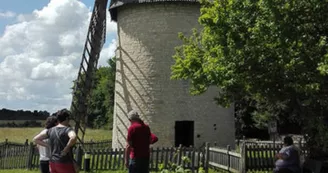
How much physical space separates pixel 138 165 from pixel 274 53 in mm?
5014

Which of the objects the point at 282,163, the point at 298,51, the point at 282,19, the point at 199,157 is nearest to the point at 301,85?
the point at 298,51

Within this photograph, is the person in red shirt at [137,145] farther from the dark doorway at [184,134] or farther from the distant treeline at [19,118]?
the distant treeline at [19,118]

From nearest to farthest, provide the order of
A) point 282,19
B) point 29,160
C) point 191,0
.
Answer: point 282,19 < point 29,160 < point 191,0

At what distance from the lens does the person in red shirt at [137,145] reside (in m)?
8.12

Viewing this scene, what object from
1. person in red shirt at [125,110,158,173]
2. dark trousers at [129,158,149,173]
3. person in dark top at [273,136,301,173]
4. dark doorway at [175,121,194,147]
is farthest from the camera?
dark doorway at [175,121,194,147]

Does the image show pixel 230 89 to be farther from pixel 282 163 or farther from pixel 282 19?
A: pixel 282 163

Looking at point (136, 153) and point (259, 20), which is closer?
point (136, 153)

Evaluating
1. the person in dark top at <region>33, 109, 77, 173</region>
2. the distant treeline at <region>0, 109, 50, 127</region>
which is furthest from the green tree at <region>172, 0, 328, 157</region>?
the distant treeline at <region>0, 109, 50, 127</region>

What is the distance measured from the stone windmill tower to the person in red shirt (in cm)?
1107

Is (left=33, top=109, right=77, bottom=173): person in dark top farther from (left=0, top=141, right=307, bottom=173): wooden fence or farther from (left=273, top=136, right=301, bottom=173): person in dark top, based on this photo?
(left=0, top=141, right=307, bottom=173): wooden fence

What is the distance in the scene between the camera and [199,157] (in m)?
13.6

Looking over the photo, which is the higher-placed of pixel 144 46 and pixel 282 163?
pixel 144 46

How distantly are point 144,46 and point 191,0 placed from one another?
3233mm

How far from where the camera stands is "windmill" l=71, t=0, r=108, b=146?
21.3 m
